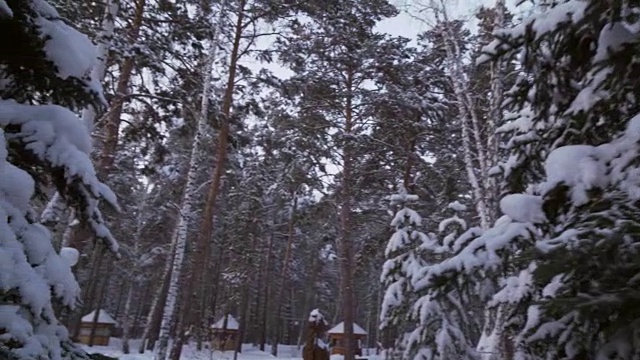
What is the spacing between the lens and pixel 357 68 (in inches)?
577

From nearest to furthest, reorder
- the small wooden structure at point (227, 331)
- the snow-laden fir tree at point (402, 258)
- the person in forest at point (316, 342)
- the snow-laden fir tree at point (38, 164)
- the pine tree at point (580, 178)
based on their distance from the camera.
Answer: the pine tree at point (580, 178), the snow-laden fir tree at point (38, 164), the snow-laden fir tree at point (402, 258), the person in forest at point (316, 342), the small wooden structure at point (227, 331)

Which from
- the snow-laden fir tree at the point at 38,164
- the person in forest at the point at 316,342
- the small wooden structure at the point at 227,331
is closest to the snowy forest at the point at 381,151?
the snow-laden fir tree at the point at 38,164

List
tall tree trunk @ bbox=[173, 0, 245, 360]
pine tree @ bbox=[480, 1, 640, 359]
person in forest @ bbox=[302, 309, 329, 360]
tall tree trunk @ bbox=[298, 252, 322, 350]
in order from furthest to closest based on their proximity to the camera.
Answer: tall tree trunk @ bbox=[298, 252, 322, 350], tall tree trunk @ bbox=[173, 0, 245, 360], person in forest @ bbox=[302, 309, 329, 360], pine tree @ bbox=[480, 1, 640, 359]

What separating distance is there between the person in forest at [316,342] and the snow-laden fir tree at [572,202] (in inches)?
265

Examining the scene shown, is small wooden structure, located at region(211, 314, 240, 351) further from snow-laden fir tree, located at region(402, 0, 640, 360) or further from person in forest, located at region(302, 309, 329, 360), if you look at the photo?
snow-laden fir tree, located at region(402, 0, 640, 360)

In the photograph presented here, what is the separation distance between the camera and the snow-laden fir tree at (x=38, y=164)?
256 centimetres

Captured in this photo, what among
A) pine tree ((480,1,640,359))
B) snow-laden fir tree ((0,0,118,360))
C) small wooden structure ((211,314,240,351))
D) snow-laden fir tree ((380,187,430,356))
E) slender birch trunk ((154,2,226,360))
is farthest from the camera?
small wooden structure ((211,314,240,351))

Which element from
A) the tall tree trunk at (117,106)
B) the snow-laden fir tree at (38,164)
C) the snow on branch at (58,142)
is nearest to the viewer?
the snow-laden fir tree at (38,164)

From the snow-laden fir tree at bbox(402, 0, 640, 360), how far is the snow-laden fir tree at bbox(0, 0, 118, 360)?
2546mm

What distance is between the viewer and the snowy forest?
2.69 meters

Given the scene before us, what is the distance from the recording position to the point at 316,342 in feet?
34.1

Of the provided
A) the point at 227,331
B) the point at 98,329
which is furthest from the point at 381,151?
the point at 98,329

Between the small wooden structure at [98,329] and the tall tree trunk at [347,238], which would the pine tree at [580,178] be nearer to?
the tall tree trunk at [347,238]

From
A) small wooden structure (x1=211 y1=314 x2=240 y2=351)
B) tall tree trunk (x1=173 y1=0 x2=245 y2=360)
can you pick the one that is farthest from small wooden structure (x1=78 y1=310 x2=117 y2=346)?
tall tree trunk (x1=173 y1=0 x2=245 y2=360)
